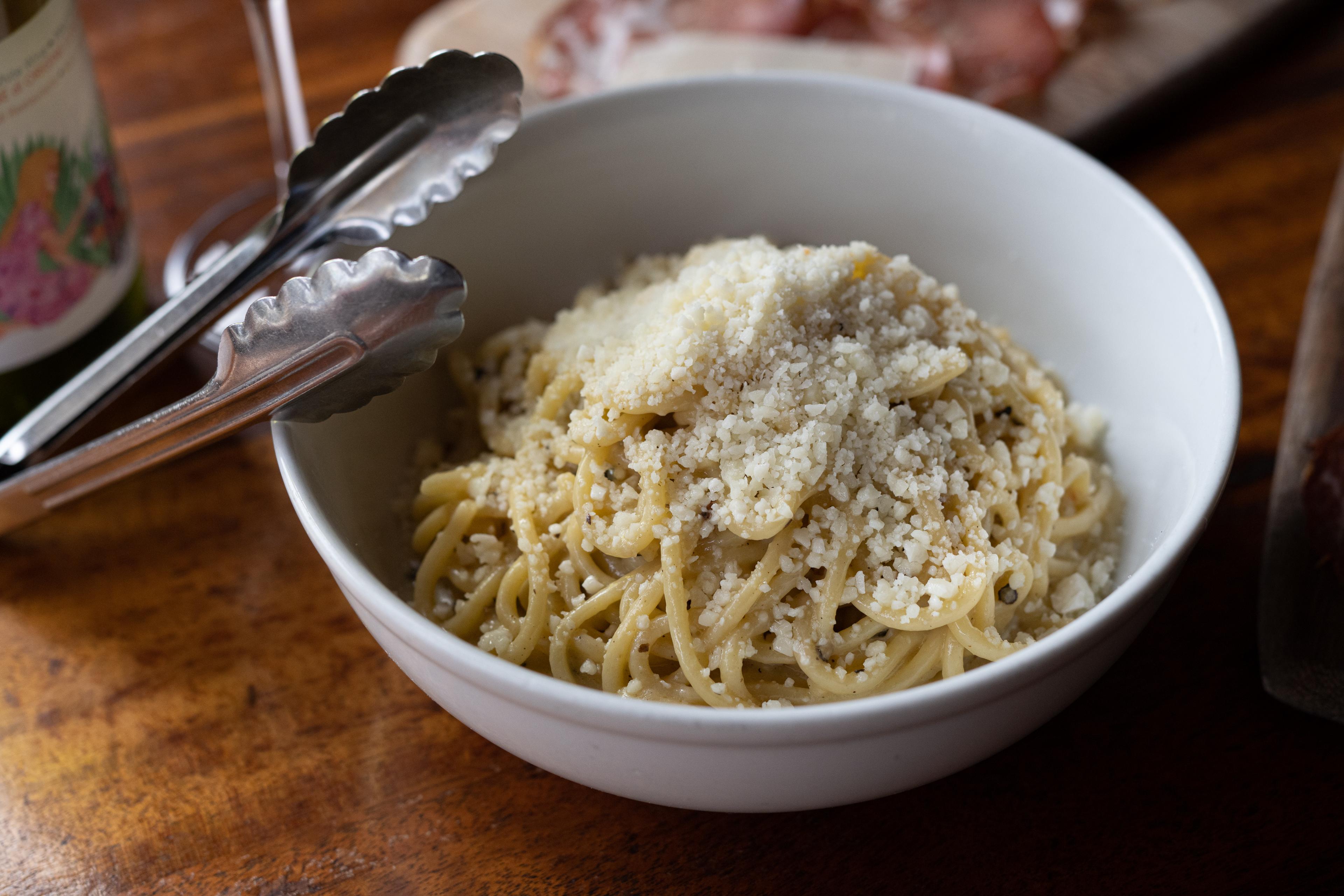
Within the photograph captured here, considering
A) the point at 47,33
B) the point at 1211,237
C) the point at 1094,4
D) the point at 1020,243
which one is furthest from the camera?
the point at 1094,4

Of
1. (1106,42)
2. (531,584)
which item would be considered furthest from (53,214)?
(1106,42)

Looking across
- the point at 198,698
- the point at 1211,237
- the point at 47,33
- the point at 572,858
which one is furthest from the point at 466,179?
the point at 1211,237

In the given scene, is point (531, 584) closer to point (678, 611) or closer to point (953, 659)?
point (678, 611)

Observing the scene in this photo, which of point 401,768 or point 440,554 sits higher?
point 440,554

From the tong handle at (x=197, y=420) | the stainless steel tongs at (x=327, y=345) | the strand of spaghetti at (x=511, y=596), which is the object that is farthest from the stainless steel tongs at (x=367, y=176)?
the strand of spaghetti at (x=511, y=596)

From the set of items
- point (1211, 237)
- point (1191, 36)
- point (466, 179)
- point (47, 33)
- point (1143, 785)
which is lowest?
point (1143, 785)

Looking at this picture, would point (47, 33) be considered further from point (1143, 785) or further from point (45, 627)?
point (1143, 785)

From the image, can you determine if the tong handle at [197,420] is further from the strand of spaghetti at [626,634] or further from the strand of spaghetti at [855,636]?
the strand of spaghetti at [855,636]
